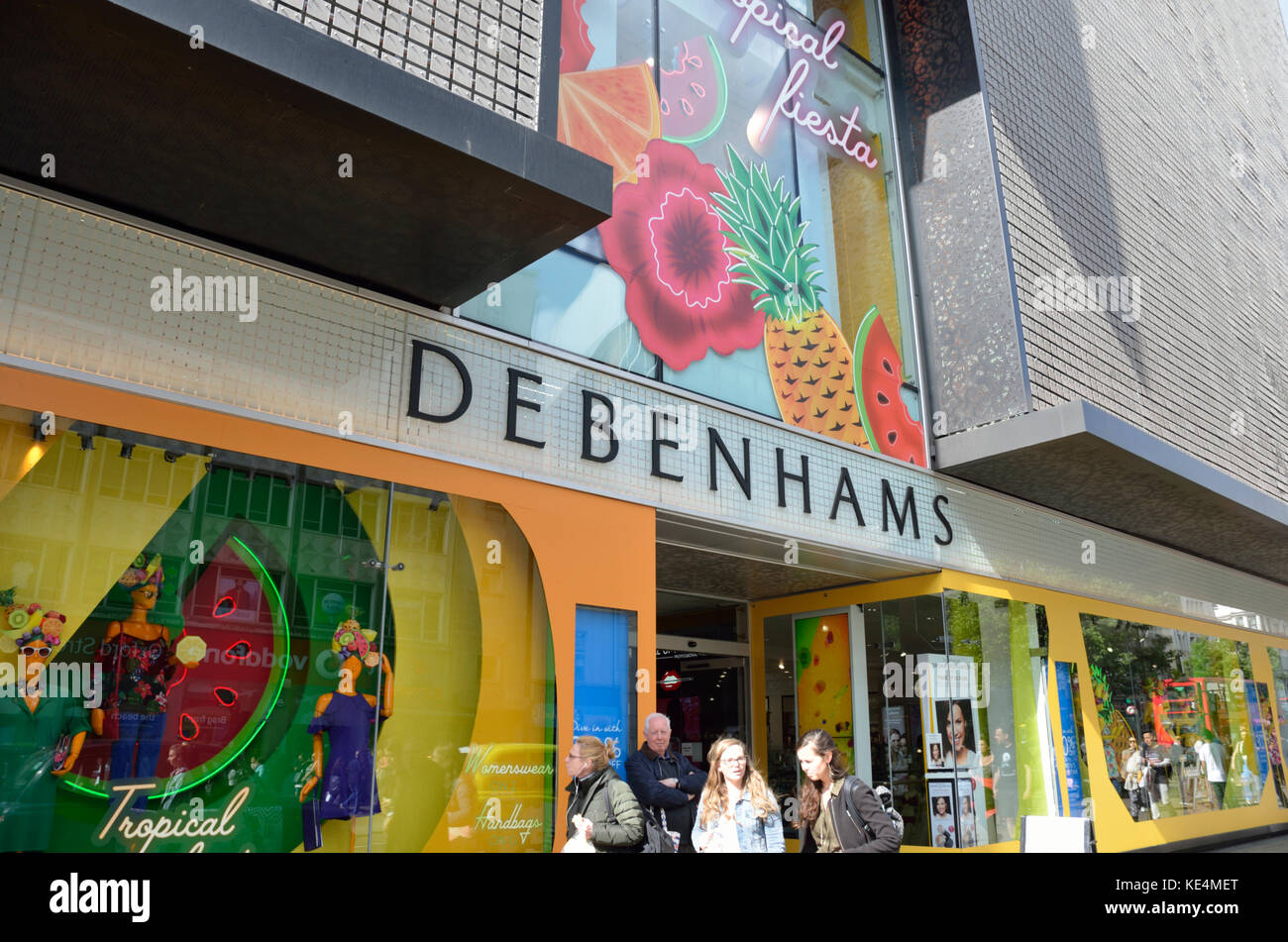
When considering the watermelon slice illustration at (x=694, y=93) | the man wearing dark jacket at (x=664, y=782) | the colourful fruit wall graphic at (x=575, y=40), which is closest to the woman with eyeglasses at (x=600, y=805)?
the man wearing dark jacket at (x=664, y=782)

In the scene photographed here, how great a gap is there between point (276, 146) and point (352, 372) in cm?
160

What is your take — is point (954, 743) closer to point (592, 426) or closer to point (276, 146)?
point (592, 426)

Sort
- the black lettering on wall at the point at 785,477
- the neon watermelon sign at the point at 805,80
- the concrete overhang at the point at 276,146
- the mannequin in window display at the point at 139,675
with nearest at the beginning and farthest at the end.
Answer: the concrete overhang at the point at 276,146 < the mannequin in window display at the point at 139,675 < the black lettering on wall at the point at 785,477 < the neon watermelon sign at the point at 805,80

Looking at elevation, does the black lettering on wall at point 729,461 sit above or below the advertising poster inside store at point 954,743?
above

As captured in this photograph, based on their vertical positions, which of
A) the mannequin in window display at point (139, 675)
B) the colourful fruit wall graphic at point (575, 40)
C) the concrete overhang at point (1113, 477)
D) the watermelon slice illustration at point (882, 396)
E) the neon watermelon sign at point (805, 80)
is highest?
the neon watermelon sign at point (805, 80)

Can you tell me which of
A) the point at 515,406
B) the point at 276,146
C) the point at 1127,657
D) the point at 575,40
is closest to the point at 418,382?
the point at 515,406

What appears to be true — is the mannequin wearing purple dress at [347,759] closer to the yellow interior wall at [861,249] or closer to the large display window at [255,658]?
the large display window at [255,658]

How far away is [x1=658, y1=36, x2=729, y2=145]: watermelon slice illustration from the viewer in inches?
338

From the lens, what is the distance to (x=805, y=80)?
10.1 m

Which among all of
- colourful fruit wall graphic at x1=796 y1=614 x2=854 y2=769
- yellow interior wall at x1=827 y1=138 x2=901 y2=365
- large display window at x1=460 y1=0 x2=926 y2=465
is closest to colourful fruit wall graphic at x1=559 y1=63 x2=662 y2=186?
large display window at x1=460 y1=0 x2=926 y2=465

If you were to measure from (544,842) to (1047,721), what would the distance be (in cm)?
740

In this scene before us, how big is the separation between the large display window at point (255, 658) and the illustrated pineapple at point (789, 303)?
374 centimetres

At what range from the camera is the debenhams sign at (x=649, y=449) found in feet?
21.2

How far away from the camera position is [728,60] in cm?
931
